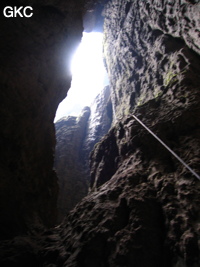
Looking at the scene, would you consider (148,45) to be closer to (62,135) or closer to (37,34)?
(37,34)

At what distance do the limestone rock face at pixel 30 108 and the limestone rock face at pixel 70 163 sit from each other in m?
9.48

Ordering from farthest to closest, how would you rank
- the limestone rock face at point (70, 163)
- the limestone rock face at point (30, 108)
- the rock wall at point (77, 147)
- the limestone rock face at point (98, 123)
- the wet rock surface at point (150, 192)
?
the limestone rock face at point (98, 123), the rock wall at point (77, 147), the limestone rock face at point (70, 163), the limestone rock face at point (30, 108), the wet rock surface at point (150, 192)

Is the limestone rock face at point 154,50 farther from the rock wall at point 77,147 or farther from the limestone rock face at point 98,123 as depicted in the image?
the limestone rock face at point 98,123

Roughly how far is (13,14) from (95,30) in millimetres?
21298

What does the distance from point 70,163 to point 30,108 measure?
53.4 feet

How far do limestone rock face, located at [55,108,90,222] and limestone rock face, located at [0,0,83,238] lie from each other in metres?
9.48

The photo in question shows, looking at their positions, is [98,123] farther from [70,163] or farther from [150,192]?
[150,192]

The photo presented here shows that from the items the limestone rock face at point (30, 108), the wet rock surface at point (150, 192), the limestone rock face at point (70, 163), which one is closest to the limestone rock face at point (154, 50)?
the wet rock surface at point (150, 192)

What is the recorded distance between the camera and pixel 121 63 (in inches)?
701

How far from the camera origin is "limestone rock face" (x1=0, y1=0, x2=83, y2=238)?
7762 millimetres

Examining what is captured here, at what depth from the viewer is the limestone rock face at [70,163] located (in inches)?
803

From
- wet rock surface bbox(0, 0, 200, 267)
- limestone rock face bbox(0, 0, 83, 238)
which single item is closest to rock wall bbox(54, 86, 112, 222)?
limestone rock face bbox(0, 0, 83, 238)

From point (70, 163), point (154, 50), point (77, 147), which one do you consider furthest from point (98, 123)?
point (154, 50)

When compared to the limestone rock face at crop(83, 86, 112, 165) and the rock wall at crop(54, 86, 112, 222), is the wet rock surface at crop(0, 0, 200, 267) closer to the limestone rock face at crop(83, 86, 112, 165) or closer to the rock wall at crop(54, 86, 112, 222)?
the rock wall at crop(54, 86, 112, 222)
